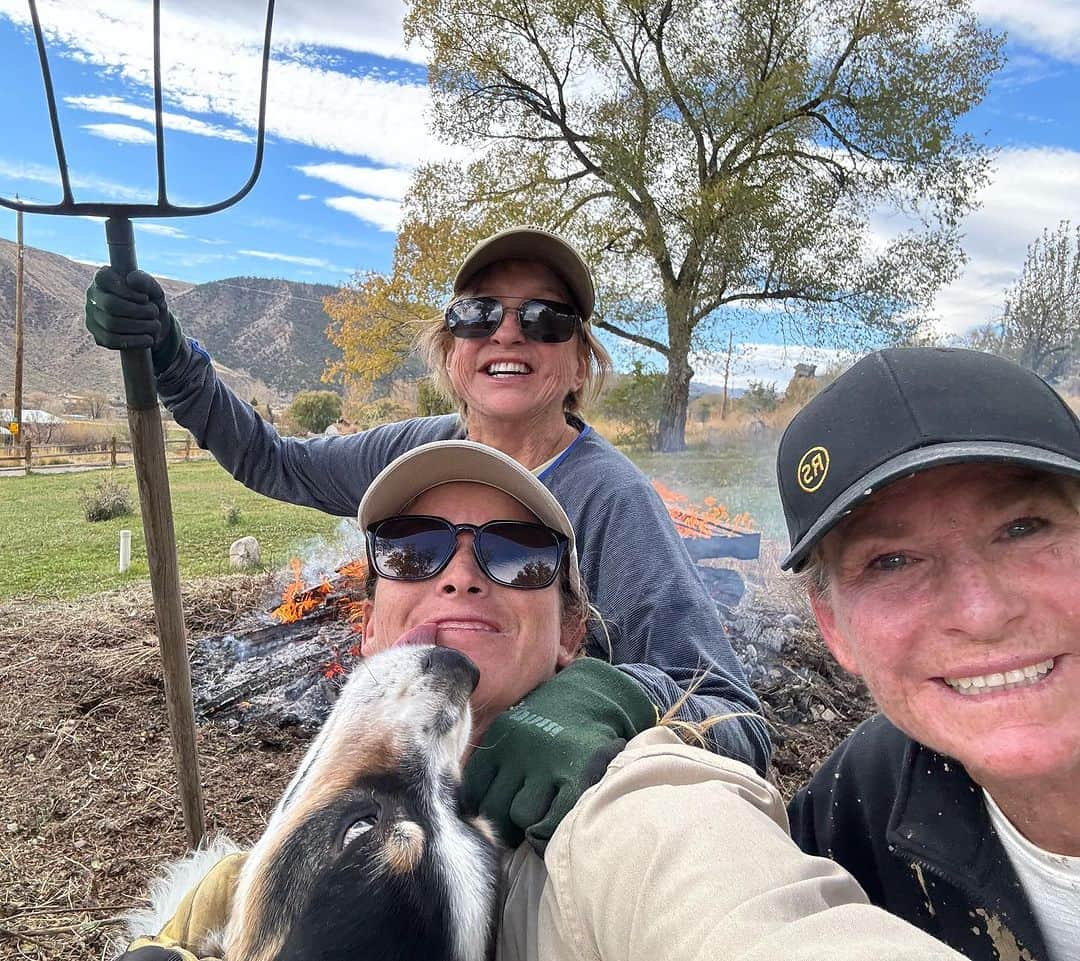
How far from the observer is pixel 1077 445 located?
1070 millimetres

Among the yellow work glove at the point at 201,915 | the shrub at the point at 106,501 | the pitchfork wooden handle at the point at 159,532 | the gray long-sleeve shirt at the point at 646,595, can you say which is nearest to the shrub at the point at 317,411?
the shrub at the point at 106,501

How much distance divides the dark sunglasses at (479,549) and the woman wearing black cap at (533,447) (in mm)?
277

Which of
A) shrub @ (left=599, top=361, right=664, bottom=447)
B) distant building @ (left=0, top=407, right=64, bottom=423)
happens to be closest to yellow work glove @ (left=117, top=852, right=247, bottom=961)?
distant building @ (left=0, top=407, right=64, bottom=423)

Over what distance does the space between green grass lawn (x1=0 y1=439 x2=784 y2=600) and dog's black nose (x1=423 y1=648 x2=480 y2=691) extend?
7.40 meters

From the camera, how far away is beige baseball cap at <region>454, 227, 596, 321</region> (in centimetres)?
234

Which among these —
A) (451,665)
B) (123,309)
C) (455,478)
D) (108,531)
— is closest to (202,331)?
(108,531)

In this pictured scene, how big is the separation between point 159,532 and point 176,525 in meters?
7.48

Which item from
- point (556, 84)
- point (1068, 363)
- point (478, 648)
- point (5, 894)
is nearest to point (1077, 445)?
point (478, 648)

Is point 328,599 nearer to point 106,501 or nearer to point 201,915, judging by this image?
point 106,501

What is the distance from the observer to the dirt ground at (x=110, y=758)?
3307 mm

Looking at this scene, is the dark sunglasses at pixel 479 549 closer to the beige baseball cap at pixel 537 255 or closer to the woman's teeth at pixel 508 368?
the woman's teeth at pixel 508 368

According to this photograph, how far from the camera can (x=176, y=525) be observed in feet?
30.4

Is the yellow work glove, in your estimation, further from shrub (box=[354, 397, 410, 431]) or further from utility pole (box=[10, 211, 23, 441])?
shrub (box=[354, 397, 410, 431])

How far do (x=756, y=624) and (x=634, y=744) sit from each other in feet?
17.3
